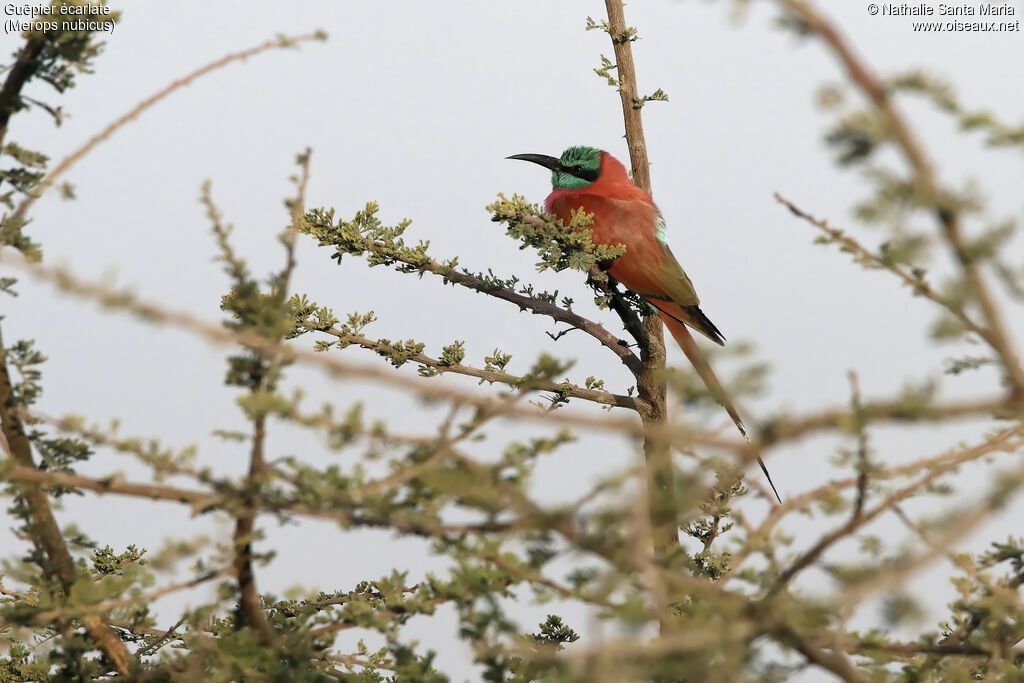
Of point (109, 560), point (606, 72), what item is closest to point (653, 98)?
point (606, 72)

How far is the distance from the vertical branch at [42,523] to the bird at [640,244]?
9.72ft

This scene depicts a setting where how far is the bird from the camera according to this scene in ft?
17.3

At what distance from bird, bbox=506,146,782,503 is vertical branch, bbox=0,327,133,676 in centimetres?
296

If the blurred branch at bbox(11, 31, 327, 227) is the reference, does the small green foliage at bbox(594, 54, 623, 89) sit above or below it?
above

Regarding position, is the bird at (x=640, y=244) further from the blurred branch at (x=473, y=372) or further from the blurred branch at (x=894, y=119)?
the blurred branch at (x=894, y=119)

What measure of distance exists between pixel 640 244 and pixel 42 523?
141 inches

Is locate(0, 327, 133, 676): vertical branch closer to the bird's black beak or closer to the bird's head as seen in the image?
the bird's head

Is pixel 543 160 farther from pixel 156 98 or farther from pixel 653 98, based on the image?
pixel 156 98

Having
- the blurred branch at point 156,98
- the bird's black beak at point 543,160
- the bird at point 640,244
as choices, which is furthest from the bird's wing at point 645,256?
the blurred branch at point 156,98

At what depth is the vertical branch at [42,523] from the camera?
2701 millimetres

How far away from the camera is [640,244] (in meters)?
5.49

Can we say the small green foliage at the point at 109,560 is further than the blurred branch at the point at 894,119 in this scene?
Yes

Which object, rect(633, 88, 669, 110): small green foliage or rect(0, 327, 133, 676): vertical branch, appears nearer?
rect(0, 327, 133, 676): vertical branch

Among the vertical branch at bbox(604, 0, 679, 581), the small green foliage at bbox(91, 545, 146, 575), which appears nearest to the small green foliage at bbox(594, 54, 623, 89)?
the vertical branch at bbox(604, 0, 679, 581)
